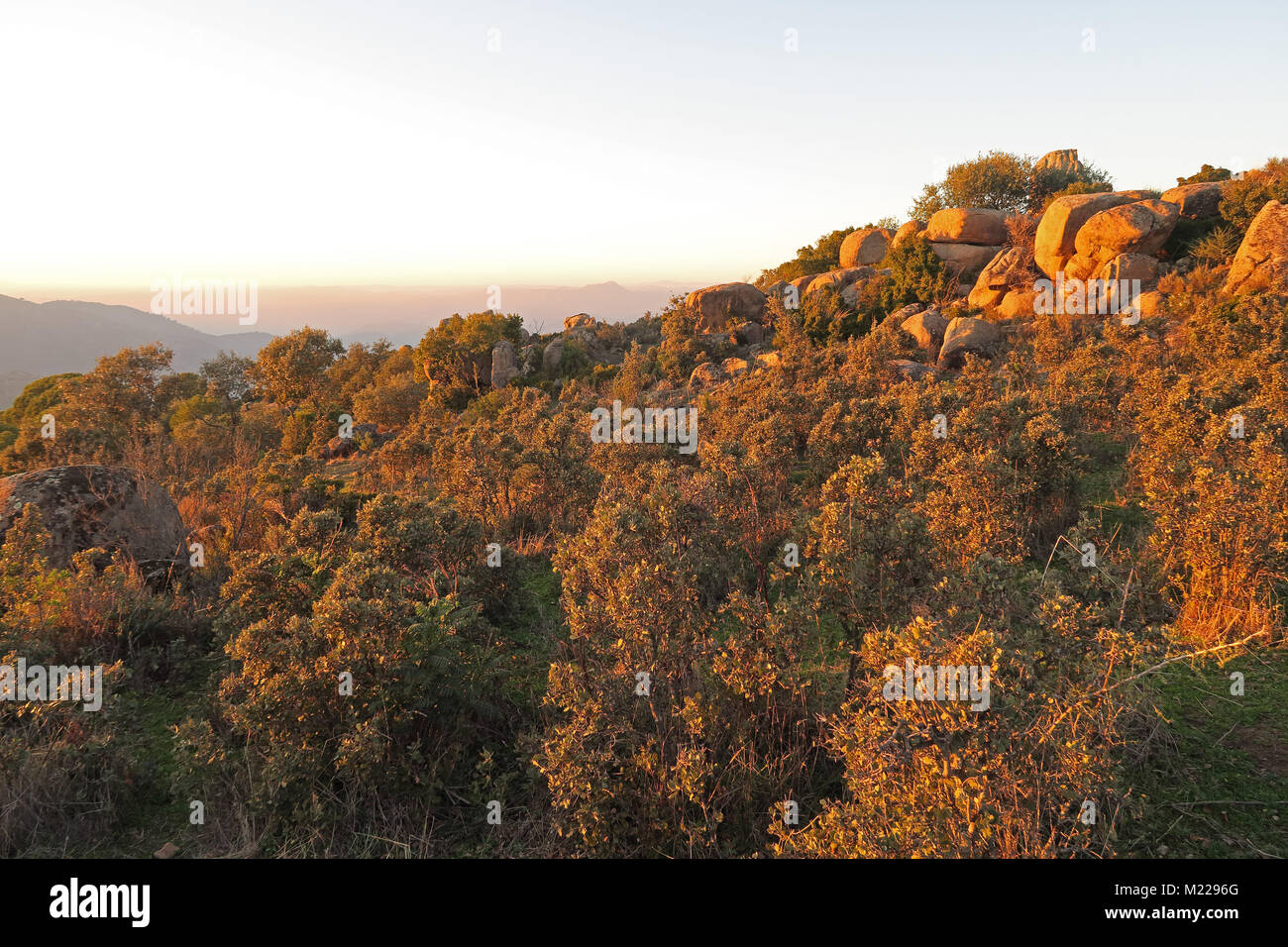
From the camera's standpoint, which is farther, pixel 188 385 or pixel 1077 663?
pixel 188 385

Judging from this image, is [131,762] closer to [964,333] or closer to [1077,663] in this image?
[1077,663]

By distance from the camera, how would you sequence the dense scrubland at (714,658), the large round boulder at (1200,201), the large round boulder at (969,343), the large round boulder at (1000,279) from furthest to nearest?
the large round boulder at (1000,279) → the large round boulder at (1200,201) → the large round boulder at (969,343) → the dense scrubland at (714,658)

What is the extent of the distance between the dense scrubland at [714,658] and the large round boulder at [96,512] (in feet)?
1.30

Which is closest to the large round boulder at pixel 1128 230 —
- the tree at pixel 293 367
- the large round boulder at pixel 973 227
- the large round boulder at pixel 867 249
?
the large round boulder at pixel 973 227

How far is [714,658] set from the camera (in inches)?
198

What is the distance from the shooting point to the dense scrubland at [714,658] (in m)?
3.86

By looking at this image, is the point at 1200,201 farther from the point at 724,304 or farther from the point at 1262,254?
the point at 724,304

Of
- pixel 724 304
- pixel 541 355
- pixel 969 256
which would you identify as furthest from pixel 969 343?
pixel 541 355

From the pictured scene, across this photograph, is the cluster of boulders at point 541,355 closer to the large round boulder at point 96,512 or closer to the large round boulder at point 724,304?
the large round boulder at point 724,304

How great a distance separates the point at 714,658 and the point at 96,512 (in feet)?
30.9
